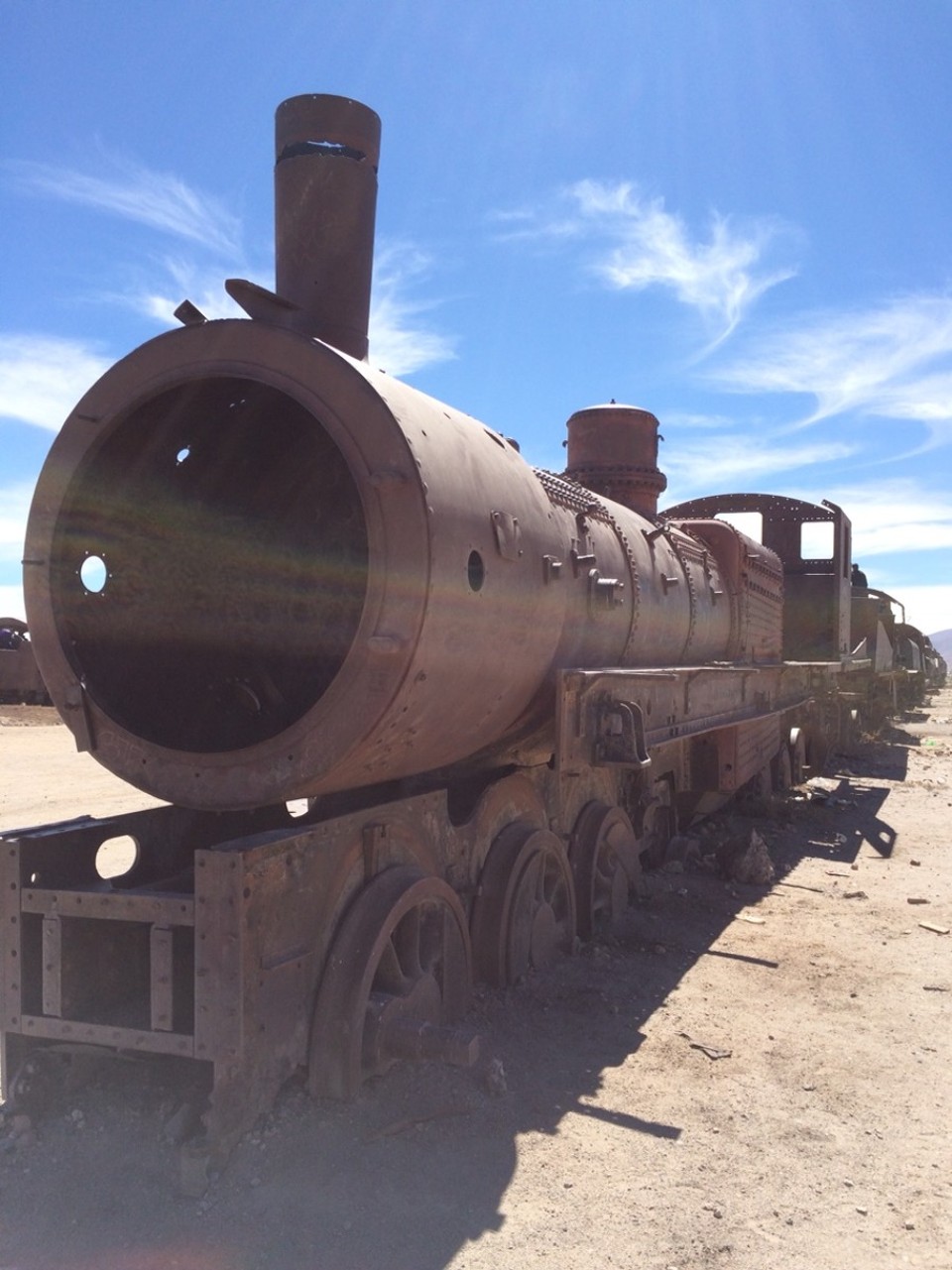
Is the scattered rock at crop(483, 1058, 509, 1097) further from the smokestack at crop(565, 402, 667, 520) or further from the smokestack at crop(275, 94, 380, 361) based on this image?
the smokestack at crop(565, 402, 667, 520)

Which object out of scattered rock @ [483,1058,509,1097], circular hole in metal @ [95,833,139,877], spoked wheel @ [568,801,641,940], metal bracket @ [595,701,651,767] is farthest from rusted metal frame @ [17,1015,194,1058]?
circular hole in metal @ [95,833,139,877]

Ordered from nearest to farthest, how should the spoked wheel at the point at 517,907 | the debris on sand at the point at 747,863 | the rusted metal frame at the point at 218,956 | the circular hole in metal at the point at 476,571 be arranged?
the rusted metal frame at the point at 218,956 → the circular hole in metal at the point at 476,571 → the spoked wheel at the point at 517,907 → the debris on sand at the point at 747,863

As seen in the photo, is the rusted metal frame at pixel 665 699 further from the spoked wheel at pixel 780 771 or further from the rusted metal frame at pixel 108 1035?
the rusted metal frame at pixel 108 1035

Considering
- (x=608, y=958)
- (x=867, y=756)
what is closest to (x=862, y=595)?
(x=867, y=756)

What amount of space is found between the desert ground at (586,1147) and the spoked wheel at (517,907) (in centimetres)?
13

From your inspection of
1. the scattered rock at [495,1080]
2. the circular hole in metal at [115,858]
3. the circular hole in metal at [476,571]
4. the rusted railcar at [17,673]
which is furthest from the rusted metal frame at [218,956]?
the rusted railcar at [17,673]

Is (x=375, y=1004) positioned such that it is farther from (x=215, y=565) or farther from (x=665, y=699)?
(x=665, y=699)

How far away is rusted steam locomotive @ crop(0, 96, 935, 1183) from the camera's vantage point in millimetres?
3340

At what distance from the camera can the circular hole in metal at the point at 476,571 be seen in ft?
12.4

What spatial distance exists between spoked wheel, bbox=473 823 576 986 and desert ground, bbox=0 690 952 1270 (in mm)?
128

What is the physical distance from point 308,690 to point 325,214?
6.36 feet

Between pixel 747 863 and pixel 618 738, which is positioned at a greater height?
pixel 618 738

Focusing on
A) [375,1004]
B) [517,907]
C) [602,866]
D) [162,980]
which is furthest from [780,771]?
[162,980]

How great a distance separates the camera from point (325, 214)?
419cm
